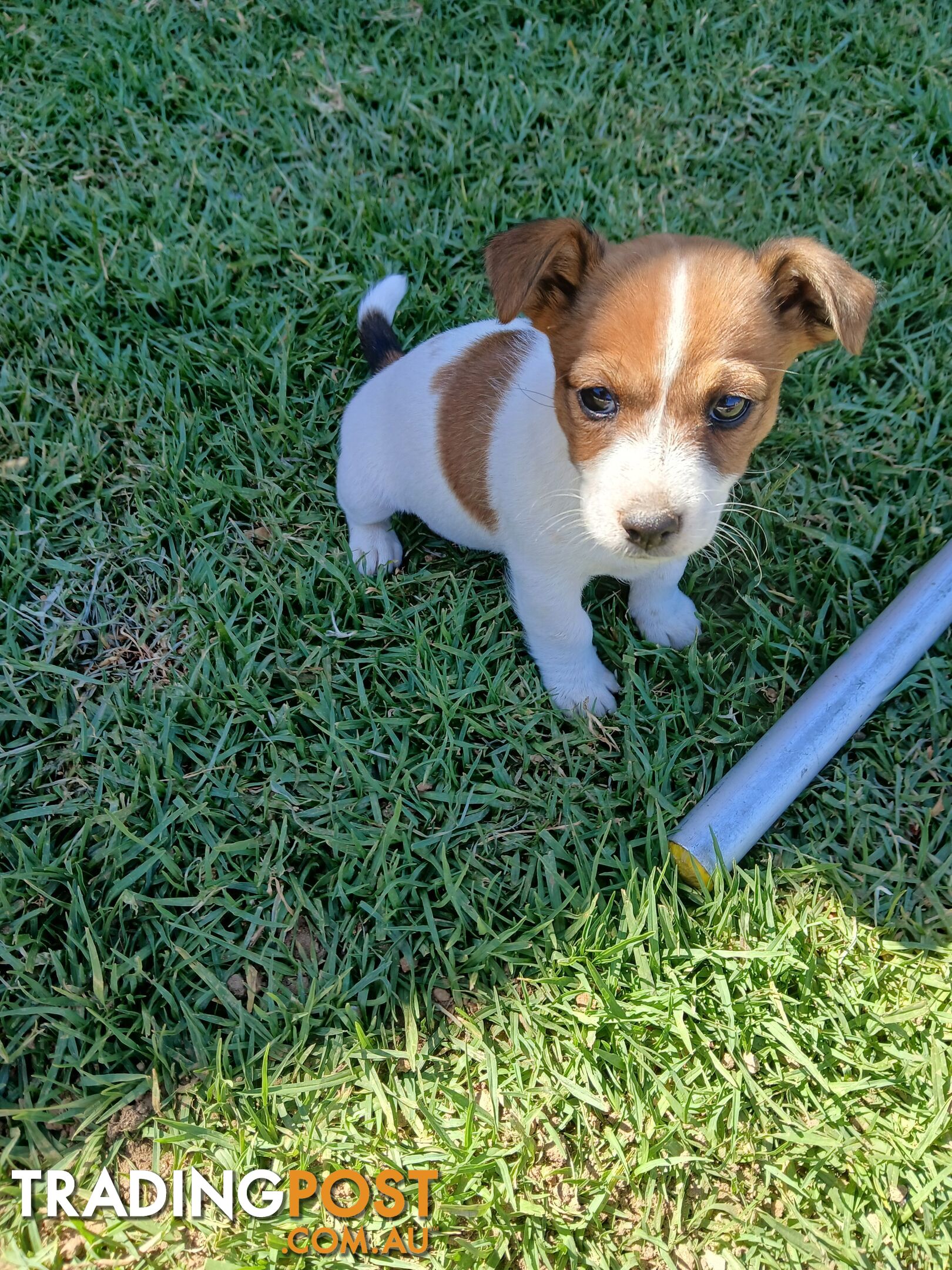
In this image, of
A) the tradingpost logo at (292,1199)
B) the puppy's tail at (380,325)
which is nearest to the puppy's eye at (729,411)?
the puppy's tail at (380,325)

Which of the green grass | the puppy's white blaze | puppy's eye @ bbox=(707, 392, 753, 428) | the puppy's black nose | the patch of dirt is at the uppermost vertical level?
the puppy's white blaze

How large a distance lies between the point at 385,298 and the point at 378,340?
212 millimetres

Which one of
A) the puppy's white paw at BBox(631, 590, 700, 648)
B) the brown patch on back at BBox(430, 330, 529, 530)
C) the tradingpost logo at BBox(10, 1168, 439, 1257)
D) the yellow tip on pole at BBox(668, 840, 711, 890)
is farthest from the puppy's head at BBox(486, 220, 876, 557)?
the tradingpost logo at BBox(10, 1168, 439, 1257)

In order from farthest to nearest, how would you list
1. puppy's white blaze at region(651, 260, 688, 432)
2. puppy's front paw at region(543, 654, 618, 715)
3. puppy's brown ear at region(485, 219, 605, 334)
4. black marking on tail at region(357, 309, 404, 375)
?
black marking on tail at region(357, 309, 404, 375), puppy's front paw at region(543, 654, 618, 715), puppy's brown ear at region(485, 219, 605, 334), puppy's white blaze at region(651, 260, 688, 432)

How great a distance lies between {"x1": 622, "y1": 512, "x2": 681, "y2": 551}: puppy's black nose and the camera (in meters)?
2.52

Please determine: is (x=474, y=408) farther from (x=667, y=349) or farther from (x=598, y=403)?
(x=667, y=349)

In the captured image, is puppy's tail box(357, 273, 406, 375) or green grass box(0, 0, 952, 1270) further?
puppy's tail box(357, 273, 406, 375)

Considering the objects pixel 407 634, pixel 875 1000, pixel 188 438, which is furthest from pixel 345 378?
pixel 875 1000

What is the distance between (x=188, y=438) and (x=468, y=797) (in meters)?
2.10

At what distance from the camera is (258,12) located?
210 inches

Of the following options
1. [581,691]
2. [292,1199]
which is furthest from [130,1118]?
[581,691]

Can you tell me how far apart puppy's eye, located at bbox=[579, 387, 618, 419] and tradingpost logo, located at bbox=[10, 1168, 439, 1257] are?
227 cm

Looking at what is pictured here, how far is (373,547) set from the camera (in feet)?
12.8

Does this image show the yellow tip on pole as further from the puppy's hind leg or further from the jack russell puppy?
the puppy's hind leg
